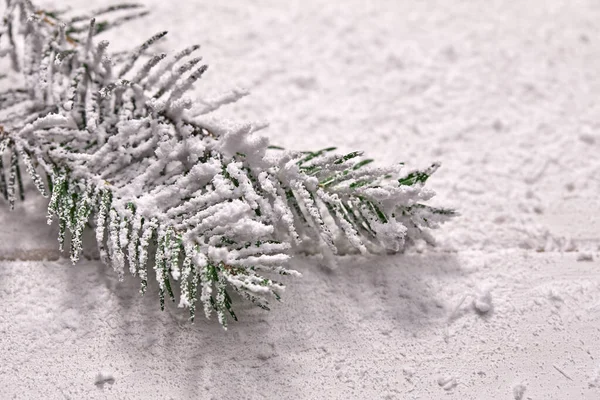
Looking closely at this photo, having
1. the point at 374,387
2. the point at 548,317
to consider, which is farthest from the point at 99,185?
the point at 548,317

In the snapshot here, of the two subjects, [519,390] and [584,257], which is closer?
[519,390]

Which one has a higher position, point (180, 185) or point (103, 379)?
point (180, 185)

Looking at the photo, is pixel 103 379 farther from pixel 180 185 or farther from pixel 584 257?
pixel 584 257

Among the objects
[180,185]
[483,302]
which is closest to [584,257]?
[483,302]

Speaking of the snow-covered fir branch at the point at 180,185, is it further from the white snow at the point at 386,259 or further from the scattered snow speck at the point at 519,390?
the scattered snow speck at the point at 519,390

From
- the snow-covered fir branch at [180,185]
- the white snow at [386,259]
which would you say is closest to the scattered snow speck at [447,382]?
the white snow at [386,259]
